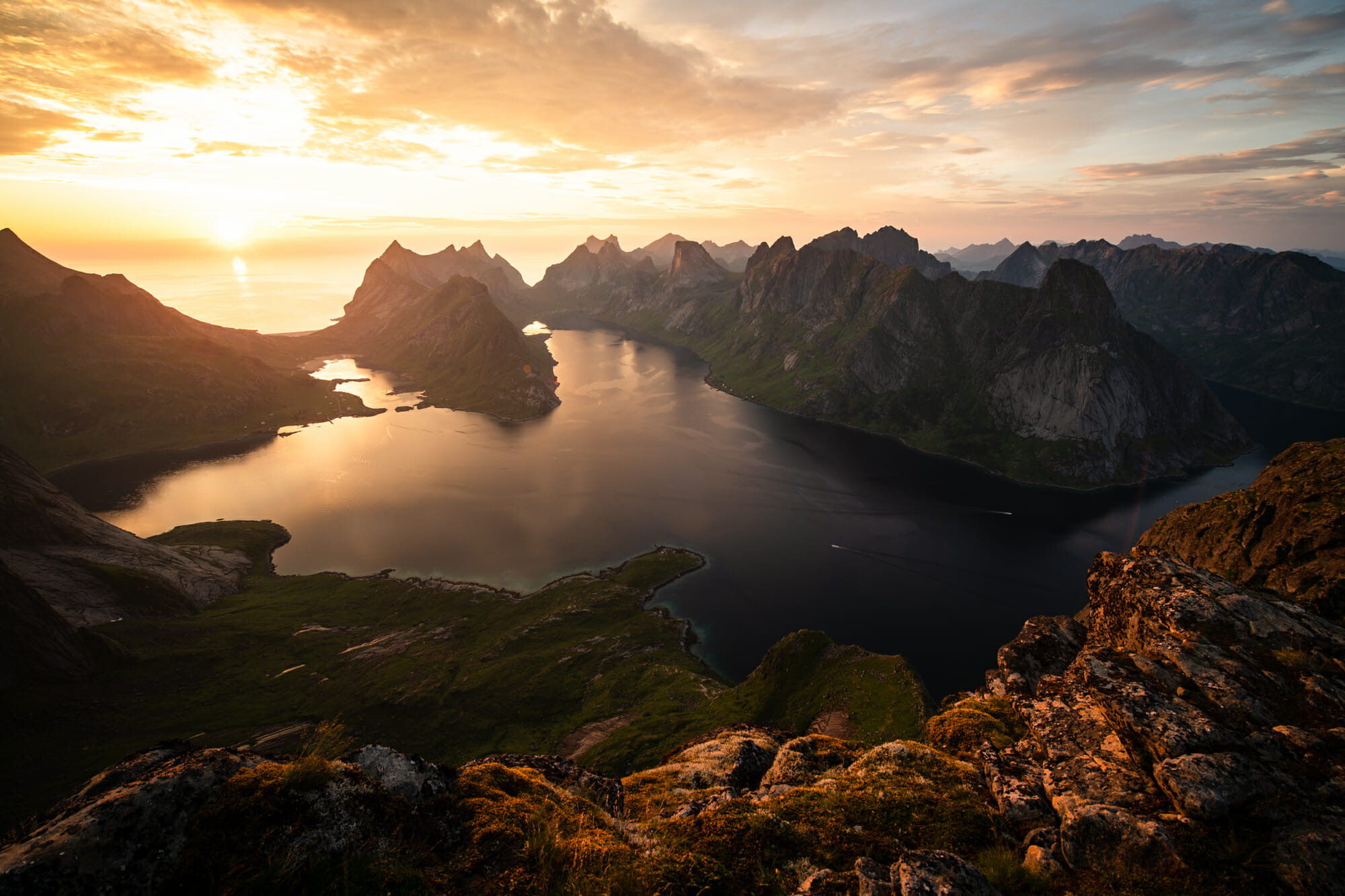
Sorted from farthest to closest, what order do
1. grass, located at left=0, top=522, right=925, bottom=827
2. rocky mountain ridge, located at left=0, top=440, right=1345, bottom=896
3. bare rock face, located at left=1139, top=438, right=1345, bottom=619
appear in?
grass, located at left=0, top=522, right=925, bottom=827, bare rock face, located at left=1139, top=438, right=1345, bottom=619, rocky mountain ridge, located at left=0, top=440, right=1345, bottom=896

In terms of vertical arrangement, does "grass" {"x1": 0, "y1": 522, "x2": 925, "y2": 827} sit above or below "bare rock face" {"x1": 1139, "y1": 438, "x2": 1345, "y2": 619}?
below

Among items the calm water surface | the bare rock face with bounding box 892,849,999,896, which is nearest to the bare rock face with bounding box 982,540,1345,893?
the bare rock face with bounding box 892,849,999,896

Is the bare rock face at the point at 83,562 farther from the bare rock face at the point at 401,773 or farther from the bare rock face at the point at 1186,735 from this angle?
the bare rock face at the point at 1186,735

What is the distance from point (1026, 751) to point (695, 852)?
12.9 metres

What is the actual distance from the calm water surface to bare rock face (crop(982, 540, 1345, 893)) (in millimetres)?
69150

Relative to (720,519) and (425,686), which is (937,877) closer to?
(425,686)

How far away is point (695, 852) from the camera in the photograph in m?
14.5

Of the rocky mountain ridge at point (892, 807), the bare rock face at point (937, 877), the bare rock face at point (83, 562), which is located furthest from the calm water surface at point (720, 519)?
the bare rock face at point (937, 877)

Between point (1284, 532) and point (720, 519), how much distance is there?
333ft

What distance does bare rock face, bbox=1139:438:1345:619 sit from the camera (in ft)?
110

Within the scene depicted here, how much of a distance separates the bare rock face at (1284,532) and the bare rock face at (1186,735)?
1603cm

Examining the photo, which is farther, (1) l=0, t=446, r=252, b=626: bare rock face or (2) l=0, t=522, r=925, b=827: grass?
(1) l=0, t=446, r=252, b=626: bare rock face

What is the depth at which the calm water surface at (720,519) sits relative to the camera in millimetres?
100438

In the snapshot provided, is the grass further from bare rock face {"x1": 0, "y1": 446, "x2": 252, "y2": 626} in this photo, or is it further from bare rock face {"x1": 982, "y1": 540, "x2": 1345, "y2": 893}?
bare rock face {"x1": 982, "y1": 540, "x2": 1345, "y2": 893}
